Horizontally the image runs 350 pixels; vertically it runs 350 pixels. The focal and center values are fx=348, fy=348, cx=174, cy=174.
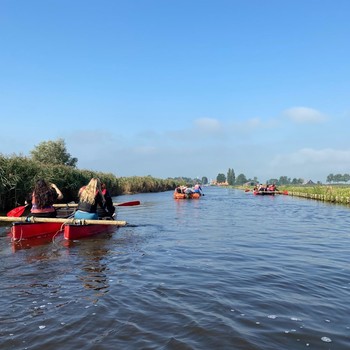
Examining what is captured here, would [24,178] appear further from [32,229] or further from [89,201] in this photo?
[89,201]

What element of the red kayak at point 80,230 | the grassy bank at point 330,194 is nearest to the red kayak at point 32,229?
the red kayak at point 80,230

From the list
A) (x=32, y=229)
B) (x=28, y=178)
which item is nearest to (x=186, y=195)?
(x=28, y=178)

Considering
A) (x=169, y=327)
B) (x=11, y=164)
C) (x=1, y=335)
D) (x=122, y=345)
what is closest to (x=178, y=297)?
(x=169, y=327)

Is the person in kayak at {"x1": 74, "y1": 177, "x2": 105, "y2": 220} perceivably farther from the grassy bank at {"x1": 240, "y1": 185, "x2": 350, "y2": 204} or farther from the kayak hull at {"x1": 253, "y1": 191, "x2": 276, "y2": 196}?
the kayak hull at {"x1": 253, "y1": 191, "x2": 276, "y2": 196}

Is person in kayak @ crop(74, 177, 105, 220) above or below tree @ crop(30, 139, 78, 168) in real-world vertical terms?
below

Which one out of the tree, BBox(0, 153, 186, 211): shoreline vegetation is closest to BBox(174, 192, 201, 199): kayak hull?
BBox(0, 153, 186, 211): shoreline vegetation

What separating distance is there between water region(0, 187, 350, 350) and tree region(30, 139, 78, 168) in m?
45.6

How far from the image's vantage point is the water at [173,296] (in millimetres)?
4387

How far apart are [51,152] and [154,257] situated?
50313mm

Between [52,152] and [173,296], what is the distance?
176 feet

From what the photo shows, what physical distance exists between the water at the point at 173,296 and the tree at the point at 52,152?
45614 millimetres

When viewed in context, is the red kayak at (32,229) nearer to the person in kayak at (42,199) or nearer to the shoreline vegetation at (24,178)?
the person in kayak at (42,199)

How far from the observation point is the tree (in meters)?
53.7

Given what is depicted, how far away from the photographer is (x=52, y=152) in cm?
5544
